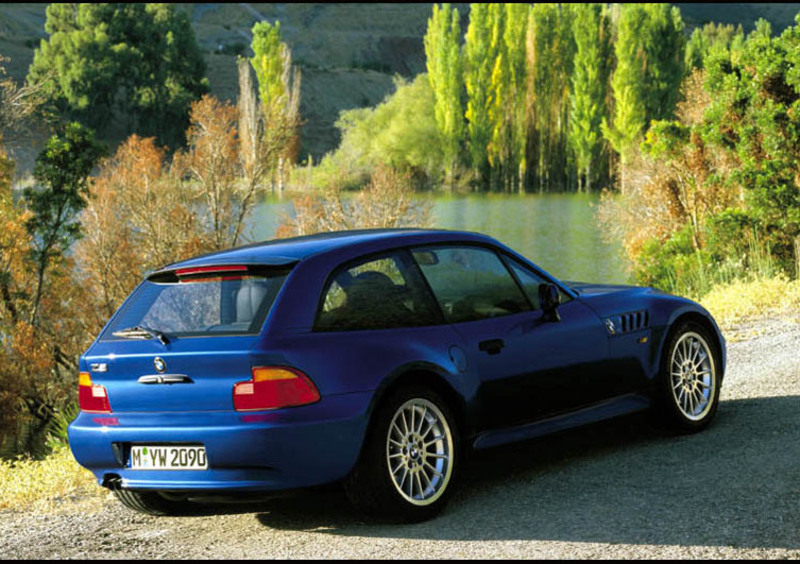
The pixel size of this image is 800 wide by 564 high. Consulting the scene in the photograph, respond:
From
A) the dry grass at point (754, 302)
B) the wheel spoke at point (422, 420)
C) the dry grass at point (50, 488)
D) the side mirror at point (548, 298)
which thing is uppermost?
the side mirror at point (548, 298)

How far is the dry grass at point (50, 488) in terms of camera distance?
6977 millimetres

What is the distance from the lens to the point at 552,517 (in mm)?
5691

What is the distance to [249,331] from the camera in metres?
5.50

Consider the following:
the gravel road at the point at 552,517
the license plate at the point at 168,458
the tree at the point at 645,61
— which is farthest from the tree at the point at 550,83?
the license plate at the point at 168,458

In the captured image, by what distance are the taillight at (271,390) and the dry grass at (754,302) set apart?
8604mm

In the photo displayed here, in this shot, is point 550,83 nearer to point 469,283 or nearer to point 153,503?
point 469,283

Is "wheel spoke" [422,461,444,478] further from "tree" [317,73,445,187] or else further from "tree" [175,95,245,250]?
"tree" [317,73,445,187]

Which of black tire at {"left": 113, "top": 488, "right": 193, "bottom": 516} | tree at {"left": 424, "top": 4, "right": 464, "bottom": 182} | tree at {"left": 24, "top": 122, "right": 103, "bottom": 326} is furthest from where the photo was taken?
tree at {"left": 424, "top": 4, "right": 464, "bottom": 182}

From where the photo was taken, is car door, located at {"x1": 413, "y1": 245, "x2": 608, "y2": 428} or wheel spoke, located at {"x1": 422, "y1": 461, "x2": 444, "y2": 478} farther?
car door, located at {"x1": 413, "y1": 245, "x2": 608, "y2": 428}

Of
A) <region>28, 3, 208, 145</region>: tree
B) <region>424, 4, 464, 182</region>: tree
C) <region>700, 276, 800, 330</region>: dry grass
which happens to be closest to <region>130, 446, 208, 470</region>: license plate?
<region>700, 276, 800, 330</region>: dry grass

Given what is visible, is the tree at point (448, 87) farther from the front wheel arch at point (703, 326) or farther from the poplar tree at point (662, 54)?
the front wheel arch at point (703, 326)

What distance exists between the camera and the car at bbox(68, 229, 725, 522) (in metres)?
5.39

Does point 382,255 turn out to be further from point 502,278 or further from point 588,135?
point 588,135

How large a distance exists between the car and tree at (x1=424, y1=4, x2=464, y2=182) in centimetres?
6500
